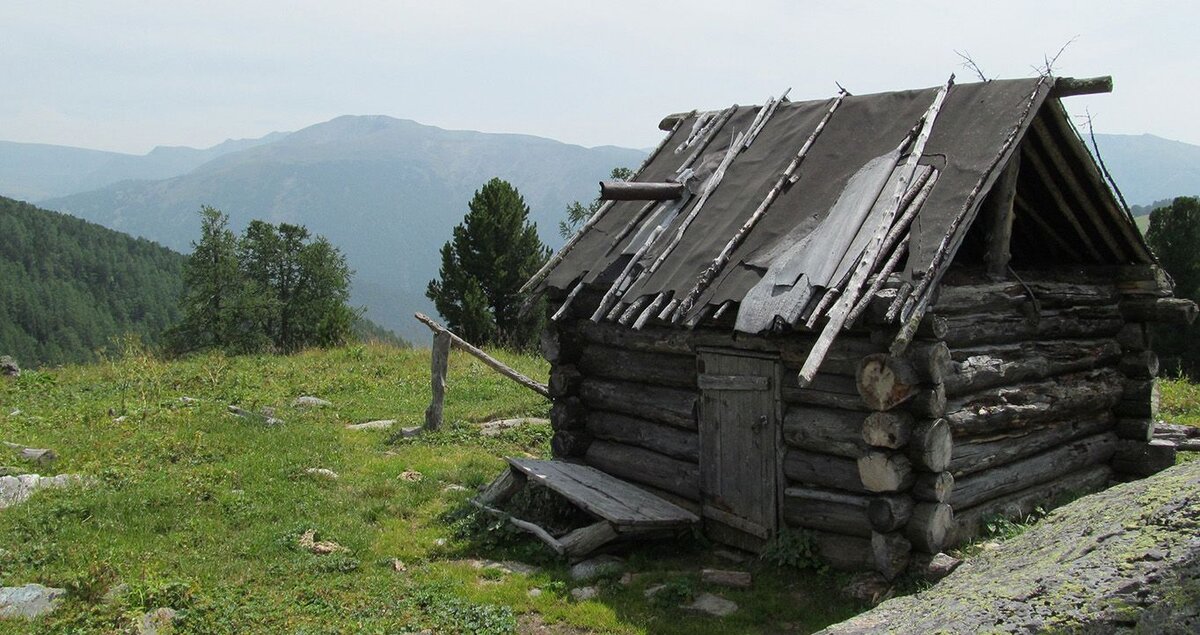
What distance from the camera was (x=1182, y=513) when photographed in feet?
9.48

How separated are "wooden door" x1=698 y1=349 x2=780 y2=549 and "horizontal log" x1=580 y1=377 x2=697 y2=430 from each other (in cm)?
31

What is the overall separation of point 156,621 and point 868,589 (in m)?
6.03

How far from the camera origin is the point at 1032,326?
9.44m

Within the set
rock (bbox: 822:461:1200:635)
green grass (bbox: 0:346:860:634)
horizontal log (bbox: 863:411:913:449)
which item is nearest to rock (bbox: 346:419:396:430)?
green grass (bbox: 0:346:860:634)

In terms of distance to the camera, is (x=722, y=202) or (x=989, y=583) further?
(x=722, y=202)

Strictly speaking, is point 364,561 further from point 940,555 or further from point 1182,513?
point 1182,513

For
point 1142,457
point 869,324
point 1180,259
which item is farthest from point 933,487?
point 1180,259

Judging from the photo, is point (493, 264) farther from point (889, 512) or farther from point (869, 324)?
point (889, 512)

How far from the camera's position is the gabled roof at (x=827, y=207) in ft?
27.0

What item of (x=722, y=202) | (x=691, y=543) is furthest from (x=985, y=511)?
(x=722, y=202)

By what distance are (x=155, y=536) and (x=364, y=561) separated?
2.25m

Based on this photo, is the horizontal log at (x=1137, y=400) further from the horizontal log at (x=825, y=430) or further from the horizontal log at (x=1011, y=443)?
the horizontal log at (x=825, y=430)

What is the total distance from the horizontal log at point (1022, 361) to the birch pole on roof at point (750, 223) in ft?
8.06

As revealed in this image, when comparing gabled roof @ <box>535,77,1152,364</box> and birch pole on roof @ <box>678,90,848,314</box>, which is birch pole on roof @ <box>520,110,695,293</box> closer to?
gabled roof @ <box>535,77,1152,364</box>
